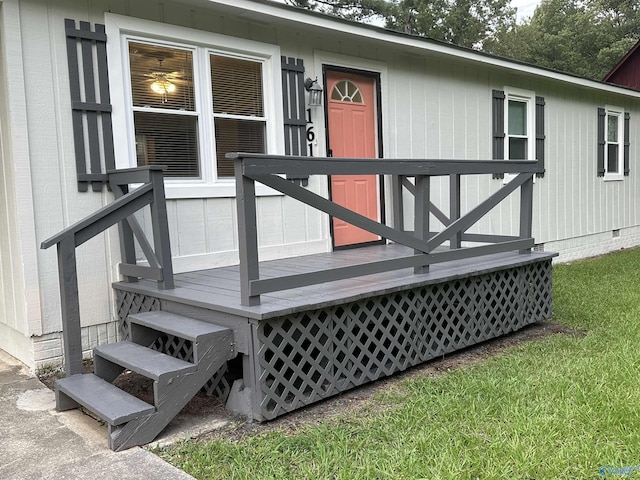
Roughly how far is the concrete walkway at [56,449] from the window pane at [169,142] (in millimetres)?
1887

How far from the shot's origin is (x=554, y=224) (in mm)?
8609

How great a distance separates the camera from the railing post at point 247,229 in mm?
2912

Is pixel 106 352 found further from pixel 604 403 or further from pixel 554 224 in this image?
pixel 554 224

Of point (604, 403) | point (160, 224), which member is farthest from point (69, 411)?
point (604, 403)

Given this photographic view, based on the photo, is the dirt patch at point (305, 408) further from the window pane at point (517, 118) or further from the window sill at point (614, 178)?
the window sill at point (614, 178)

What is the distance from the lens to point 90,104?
387 cm

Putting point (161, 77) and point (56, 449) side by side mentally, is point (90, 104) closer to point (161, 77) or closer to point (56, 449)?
point (161, 77)

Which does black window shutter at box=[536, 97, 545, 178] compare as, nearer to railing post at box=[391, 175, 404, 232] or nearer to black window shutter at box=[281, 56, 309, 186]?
railing post at box=[391, 175, 404, 232]

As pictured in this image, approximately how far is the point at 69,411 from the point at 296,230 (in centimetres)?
261

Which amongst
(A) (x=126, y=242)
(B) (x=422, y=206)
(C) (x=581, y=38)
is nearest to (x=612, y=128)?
(B) (x=422, y=206)

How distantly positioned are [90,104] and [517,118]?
611 cm

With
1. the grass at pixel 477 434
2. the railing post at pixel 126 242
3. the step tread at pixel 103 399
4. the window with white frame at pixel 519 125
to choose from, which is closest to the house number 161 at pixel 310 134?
the railing post at pixel 126 242

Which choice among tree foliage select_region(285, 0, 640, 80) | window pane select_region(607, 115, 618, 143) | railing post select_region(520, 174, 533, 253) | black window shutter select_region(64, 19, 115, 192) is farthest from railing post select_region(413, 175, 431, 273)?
tree foliage select_region(285, 0, 640, 80)

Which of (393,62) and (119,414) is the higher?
(393,62)
